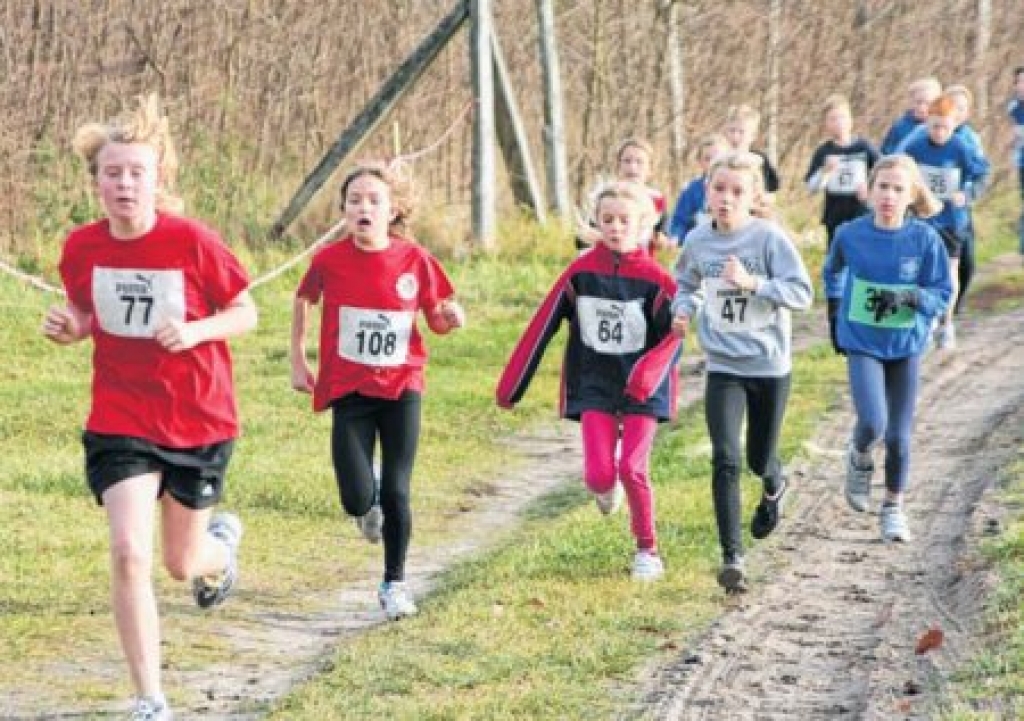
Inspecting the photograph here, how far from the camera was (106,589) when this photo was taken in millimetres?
9180

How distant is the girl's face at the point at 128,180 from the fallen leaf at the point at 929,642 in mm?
3046

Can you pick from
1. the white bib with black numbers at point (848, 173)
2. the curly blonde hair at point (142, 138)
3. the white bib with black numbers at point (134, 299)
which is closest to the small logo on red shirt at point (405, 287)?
the curly blonde hair at point (142, 138)

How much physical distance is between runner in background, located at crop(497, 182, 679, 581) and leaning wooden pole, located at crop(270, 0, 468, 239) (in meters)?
10.1

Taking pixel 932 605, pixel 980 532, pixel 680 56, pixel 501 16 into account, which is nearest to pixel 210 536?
pixel 932 605

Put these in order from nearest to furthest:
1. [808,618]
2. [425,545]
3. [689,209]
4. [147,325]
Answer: [147,325]
[808,618]
[425,545]
[689,209]

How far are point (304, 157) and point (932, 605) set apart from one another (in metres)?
13.0

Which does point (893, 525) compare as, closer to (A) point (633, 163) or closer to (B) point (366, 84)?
(A) point (633, 163)

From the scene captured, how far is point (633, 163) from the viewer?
42.2 ft

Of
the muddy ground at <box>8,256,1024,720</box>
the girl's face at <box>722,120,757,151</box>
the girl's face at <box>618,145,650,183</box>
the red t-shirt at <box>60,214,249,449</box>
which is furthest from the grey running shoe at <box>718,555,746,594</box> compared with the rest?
the girl's face at <box>722,120,757,151</box>

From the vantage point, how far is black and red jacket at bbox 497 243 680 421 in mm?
9518

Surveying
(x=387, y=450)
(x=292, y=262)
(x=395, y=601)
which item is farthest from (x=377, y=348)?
(x=292, y=262)

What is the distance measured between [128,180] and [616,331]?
10.0 ft

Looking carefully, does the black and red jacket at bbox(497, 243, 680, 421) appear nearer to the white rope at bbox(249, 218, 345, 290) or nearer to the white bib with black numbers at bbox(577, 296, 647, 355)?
the white bib with black numbers at bbox(577, 296, 647, 355)

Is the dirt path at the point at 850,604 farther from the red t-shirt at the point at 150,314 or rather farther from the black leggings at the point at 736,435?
the red t-shirt at the point at 150,314
